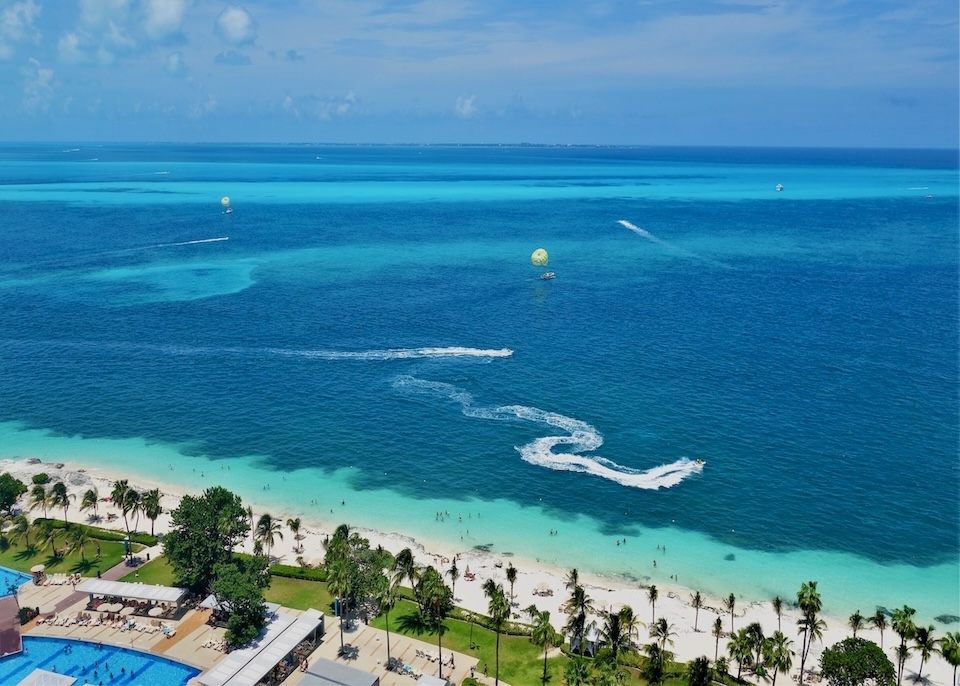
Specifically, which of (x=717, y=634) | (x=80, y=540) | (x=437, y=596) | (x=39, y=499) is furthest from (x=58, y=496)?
(x=717, y=634)

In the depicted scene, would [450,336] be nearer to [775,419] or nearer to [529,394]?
[529,394]

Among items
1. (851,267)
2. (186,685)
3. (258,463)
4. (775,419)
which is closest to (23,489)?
(258,463)

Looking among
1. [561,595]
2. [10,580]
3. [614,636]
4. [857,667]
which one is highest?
[614,636]

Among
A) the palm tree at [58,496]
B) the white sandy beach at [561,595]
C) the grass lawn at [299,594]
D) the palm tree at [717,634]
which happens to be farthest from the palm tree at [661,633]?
the palm tree at [58,496]

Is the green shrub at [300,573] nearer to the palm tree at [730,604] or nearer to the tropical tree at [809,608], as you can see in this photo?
the palm tree at [730,604]

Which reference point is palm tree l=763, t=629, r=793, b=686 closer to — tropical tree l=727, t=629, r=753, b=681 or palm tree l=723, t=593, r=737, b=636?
tropical tree l=727, t=629, r=753, b=681

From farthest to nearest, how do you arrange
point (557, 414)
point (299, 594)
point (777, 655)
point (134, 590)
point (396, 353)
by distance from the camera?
1. point (396, 353)
2. point (557, 414)
3. point (299, 594)
4. point (134, 590)
5. point (777, 655)

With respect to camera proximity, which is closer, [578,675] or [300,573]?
[578,675]

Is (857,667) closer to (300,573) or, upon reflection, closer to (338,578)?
(338,578)
